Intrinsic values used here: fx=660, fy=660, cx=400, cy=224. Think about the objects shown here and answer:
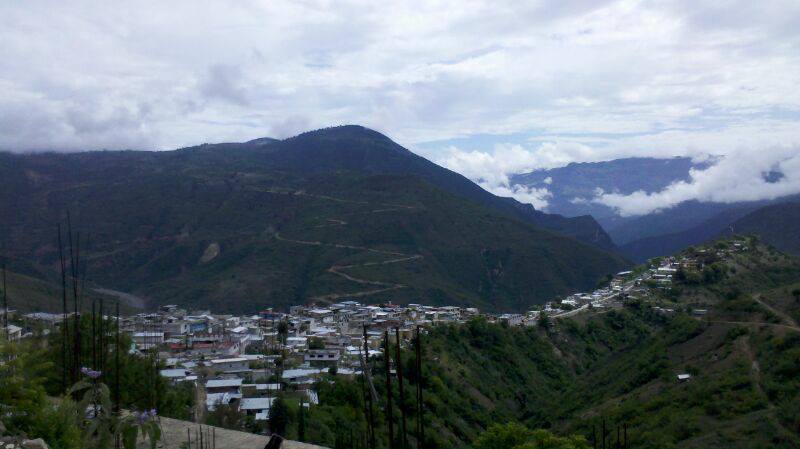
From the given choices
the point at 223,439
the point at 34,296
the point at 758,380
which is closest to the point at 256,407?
the point at 223,439

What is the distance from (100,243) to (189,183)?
22.2 metres

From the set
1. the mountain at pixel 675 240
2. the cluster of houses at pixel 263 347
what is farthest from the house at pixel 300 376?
the mountain at pixel 675 240

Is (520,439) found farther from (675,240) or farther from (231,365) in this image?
(675,240)

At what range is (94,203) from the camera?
323 ft

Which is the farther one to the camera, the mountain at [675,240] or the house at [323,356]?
the mountain at [675,240]

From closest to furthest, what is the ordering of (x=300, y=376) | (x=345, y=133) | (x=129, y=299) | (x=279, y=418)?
A: (x=279, y=418) < (x=300, y=376) < (x=129, y=299) < (x=345, y=133)

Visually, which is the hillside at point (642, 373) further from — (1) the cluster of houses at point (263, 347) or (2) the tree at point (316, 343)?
(2) the tree at point (316, 343)

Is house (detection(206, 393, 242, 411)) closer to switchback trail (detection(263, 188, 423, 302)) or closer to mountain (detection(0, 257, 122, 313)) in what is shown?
mountain (detection(0, 257, 122, 313))

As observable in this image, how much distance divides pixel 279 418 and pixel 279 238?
6598 cm

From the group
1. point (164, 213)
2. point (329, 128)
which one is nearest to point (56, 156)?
point (164, 213)

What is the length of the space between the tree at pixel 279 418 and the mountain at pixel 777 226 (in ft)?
245

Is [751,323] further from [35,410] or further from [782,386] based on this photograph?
[35,410]

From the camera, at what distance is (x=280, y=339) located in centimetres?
3781

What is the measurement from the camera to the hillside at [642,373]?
1911 centimetres
